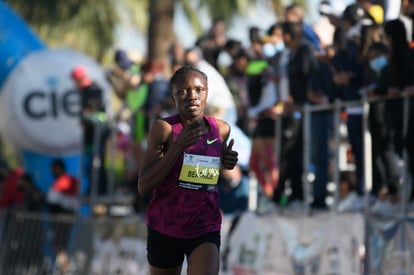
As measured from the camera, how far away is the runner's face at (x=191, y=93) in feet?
21.9

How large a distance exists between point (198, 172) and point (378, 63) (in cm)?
320

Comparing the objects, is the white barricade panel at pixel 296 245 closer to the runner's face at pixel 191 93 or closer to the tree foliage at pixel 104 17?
the runner's face at pixel 191 93

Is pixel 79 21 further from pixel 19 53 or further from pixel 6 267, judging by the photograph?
pixel 6 267

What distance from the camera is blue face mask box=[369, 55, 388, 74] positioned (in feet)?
30.7

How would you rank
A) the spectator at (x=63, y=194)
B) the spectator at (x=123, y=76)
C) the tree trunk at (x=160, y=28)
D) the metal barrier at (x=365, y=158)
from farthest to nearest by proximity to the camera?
the tree trunk at (x=160, y=28)
the spectator at (x=63, y=194)
the spectator at (x=123, y=76)
the metal barrier at (x=365, y=158)

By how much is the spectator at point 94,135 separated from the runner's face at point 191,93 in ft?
27.9

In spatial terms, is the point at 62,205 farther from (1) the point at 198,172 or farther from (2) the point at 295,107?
(1) the point at 198,172

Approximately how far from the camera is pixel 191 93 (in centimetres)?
668

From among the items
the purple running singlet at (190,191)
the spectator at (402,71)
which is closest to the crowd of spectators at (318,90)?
the spectator at (402,71)

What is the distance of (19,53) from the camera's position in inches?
717

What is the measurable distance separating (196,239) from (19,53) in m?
12.0

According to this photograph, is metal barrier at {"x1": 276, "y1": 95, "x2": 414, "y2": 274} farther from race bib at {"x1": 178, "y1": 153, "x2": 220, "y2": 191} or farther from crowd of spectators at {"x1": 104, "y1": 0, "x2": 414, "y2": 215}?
race bib at {"x1": 178, "y1": 153, "x2": 220, "y2": 191}

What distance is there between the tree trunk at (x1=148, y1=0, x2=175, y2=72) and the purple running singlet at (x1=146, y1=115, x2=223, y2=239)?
44.0ft

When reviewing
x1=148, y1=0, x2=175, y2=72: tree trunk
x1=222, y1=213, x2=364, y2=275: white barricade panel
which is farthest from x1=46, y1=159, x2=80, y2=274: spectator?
x1=148, y1=0, x2=175, y2=72: tree trunk
